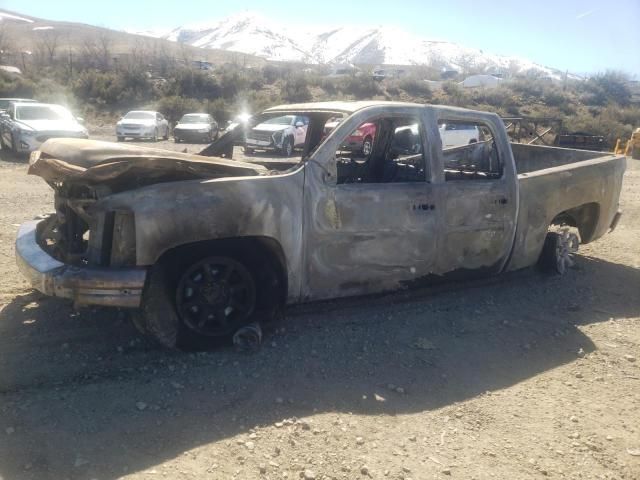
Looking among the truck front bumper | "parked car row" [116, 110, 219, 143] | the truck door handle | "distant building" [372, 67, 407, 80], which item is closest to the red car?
the truck door handle

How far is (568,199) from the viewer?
5504 millimetres

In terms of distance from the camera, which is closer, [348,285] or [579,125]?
[348,285]

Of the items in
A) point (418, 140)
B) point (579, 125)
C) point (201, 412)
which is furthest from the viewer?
point (579, 125)

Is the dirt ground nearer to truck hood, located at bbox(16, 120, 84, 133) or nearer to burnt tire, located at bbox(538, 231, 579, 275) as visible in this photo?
burnt tire, located at bbox(538, 231, 579, 275)

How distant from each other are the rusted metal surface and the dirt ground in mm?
471

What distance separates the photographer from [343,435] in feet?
9.87

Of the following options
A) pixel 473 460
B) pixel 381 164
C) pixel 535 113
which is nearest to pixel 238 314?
pixel 473 460

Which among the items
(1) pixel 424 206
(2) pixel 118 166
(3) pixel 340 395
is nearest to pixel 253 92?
(1) pixel 424 206

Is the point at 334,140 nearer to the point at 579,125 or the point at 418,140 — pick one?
the point at 418,140

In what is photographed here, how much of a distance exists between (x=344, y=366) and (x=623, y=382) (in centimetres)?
194

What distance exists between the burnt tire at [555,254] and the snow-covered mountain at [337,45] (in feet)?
475

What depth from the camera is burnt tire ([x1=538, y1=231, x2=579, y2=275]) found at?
225 inches

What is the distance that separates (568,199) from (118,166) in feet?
14.0

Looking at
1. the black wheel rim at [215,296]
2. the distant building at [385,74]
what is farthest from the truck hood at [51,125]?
the distant building at [385,74]
